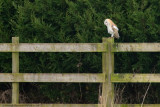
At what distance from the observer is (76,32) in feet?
28.1

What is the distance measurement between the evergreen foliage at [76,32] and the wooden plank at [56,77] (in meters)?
1.20

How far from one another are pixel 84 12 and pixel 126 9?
83 centimetres

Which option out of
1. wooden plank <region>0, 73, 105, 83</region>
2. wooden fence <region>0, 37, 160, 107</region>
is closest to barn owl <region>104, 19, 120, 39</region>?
wooden fence <region>0, 37, 160, 107</region>

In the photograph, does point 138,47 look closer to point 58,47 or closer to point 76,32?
point 58,47

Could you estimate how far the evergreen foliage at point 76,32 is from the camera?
820cm

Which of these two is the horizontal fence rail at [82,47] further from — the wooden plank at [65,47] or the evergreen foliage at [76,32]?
the evergreen foliage at [76,32]

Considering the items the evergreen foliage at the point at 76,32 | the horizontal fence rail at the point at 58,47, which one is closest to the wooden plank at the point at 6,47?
the horizontal fence rail at the point at 58,47

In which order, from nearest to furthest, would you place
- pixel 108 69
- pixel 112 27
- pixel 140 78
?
pixel 140 78 → pixel 108 69 → pixel 112 27

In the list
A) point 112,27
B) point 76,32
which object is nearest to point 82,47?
point 112,27

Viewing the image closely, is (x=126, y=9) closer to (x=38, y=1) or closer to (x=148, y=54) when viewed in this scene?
(x=148, y=54)

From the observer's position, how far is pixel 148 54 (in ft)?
27.1

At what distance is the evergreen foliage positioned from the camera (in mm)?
8195

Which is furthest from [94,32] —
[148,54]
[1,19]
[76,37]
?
[1,19]

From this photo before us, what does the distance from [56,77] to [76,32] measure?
168cm
